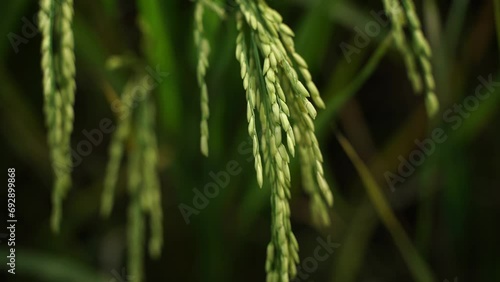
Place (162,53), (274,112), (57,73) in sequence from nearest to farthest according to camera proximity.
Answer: (274,112) < (57,73) < (162,53)

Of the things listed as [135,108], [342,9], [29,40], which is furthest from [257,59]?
[29,40]

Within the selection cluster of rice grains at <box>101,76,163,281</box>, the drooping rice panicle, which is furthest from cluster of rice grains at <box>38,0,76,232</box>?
the drooping rice panicle

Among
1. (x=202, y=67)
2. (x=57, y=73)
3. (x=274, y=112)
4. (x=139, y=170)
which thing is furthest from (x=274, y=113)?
(x=139, y=170)

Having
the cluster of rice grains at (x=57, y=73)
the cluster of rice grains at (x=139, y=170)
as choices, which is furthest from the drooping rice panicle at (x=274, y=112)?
the cluster of rice grains at (x=139, y=170)

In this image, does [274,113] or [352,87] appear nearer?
[274,113]

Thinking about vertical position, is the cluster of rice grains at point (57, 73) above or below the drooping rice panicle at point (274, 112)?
above

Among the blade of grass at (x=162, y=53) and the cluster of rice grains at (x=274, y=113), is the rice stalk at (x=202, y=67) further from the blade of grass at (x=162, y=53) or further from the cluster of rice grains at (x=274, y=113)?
the blade of grass at (x=162, y=53)

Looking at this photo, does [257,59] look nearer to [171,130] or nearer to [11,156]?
[171,130]

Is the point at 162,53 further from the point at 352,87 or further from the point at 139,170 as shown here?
the point at 352,87

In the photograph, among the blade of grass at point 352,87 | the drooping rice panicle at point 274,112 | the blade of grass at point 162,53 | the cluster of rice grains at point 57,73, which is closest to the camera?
the drooping rice panicle at point 274,112
